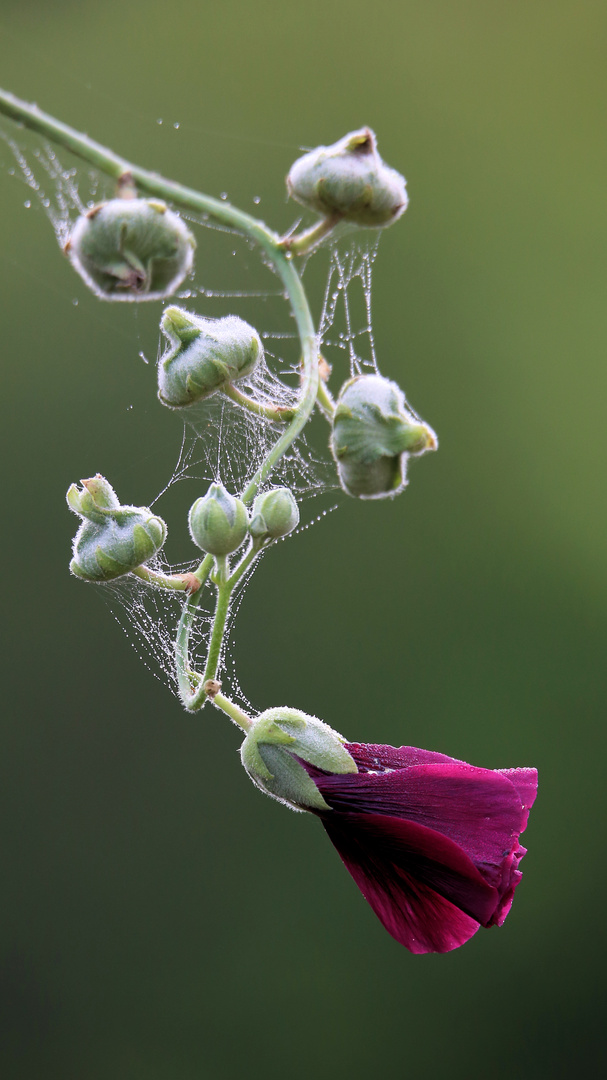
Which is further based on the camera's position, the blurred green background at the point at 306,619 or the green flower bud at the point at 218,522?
the blurred green background at the point at 306,619

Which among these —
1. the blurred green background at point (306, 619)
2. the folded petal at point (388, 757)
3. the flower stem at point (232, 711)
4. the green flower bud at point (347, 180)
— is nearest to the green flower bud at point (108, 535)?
the flower stem at point (232, 711)

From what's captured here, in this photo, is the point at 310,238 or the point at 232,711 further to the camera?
the point at 310,238

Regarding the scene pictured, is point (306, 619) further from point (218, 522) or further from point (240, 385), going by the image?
point (218, 522)

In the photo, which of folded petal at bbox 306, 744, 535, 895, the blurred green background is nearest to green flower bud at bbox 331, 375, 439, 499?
folded petal at bbox 306, 744, 535, 895

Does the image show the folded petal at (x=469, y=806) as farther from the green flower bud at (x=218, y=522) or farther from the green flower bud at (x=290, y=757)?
the green flower bud at (x=218, y=522)

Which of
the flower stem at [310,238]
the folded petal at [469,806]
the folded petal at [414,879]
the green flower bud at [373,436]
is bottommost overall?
the folded petal at [414,879]

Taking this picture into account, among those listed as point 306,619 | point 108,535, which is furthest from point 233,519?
point 306,619
